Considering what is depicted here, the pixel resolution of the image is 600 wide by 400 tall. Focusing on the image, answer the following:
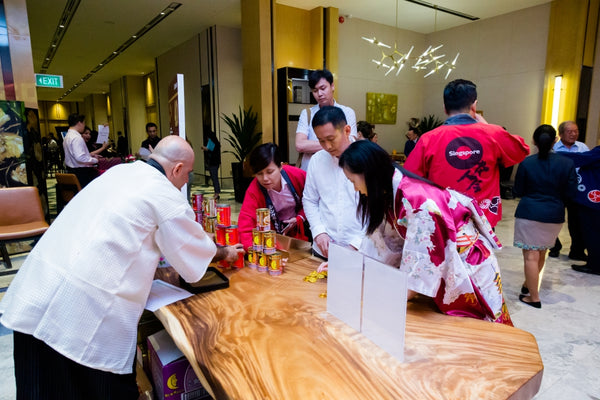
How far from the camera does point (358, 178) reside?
1316 mm

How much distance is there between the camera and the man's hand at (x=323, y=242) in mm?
2010

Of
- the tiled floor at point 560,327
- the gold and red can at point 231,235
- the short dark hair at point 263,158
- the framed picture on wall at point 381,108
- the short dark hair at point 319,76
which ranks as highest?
the framed picture on wall at point 381,108

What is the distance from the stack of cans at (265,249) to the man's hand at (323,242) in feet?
1.07

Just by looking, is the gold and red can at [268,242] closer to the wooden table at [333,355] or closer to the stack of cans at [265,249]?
the stack of cans at [265,249]

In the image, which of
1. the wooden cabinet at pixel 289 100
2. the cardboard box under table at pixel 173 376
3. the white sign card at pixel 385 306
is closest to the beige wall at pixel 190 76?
the wooden cabinet at pixel 289 100

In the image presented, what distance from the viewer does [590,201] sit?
4059 millimetres

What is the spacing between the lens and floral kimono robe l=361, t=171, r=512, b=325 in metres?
1.23

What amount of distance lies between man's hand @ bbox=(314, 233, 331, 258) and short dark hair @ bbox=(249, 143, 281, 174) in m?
0.54

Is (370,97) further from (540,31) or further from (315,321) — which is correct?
(315,321)

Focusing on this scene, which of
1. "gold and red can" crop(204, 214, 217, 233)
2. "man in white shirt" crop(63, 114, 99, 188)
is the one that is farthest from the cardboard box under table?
"man in white shirt" crop(63, 114, 99, 188)

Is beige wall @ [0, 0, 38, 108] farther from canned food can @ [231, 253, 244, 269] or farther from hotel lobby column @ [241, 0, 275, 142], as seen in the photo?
canned food can @ [231, 253, 244, 269]

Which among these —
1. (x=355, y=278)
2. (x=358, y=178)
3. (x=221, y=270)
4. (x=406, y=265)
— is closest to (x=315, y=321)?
(x=355, y=278)

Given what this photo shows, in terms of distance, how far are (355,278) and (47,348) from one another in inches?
44.2

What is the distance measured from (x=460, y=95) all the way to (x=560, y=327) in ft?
6.53
